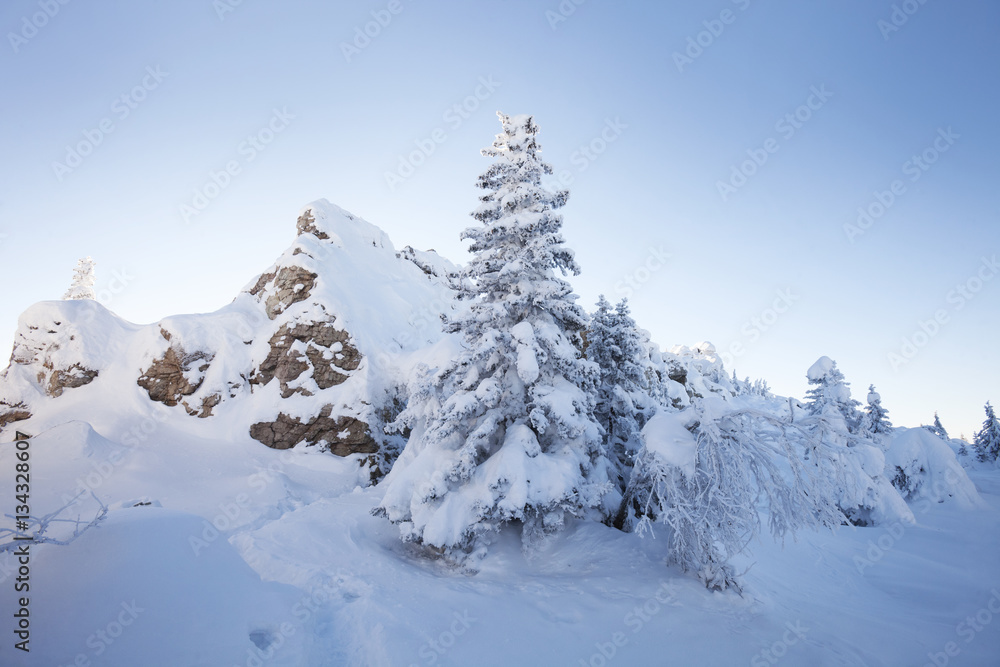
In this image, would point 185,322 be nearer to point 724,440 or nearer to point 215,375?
point 215,375

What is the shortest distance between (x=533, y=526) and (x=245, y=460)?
14.5 m

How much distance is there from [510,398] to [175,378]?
2024 centimetres

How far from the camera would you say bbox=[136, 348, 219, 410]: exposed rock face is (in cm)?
2080

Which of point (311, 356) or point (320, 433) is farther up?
point (311, 356)

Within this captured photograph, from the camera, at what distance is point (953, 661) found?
706 centimetres

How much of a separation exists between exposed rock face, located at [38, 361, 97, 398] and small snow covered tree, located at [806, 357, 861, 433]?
45.4 m

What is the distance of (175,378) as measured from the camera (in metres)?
21.2

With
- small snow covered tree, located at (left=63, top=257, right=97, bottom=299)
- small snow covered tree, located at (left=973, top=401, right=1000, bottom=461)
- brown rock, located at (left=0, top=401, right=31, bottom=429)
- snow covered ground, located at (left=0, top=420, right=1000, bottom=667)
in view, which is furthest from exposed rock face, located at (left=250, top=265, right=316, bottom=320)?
small snow covered tree, located at (left=973, top=401, right=1000, bottom=461)

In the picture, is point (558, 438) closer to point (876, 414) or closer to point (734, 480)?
point (734, 480)

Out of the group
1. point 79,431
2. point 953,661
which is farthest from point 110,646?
point 79,431

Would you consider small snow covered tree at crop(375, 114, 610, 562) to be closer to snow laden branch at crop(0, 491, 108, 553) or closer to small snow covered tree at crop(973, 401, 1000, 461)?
snow laden branch at crop(0, 491, 108, 553)

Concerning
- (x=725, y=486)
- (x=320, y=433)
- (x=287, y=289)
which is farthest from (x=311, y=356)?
(x=725, y=486)

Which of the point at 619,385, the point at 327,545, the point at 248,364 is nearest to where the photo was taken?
the point at 327,545

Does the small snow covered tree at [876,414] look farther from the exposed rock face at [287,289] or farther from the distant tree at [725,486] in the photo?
the exposed rock face at [287,289]
